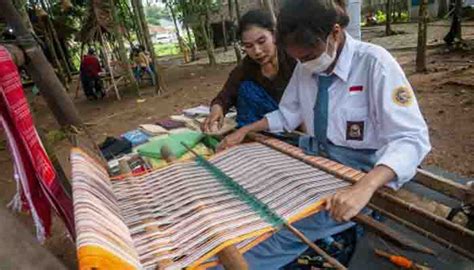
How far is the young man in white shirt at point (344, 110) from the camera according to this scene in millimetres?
1254

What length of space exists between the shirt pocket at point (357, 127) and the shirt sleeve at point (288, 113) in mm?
340

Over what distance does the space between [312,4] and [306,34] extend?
112 mm

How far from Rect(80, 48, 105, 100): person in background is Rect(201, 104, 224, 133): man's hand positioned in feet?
26.8

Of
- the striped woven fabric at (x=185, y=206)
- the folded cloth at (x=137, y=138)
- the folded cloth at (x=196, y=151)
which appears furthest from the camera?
the folded cloth at (x=137, y=138)

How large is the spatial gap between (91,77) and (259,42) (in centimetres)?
866

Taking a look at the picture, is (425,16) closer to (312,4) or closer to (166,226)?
(312,4)

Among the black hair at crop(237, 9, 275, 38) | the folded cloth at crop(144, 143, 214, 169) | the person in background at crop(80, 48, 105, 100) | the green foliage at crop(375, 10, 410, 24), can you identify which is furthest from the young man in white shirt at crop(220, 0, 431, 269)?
the green foliage at crop(375, 10, 410, 24)

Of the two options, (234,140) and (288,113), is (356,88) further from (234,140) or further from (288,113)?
(234,140)

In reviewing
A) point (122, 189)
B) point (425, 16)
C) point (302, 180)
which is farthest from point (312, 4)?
point (425, 16)

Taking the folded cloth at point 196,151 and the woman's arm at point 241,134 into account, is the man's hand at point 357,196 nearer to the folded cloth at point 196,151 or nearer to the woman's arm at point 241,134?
the woman's arm at point 241,134

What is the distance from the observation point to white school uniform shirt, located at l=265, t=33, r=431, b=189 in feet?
4.23

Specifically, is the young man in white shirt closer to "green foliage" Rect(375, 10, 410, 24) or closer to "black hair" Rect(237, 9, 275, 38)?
"black hair" Rect(237, 9, 275, 38)

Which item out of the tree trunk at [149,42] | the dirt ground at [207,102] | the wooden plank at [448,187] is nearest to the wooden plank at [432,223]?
the wooden plank at [448,187]

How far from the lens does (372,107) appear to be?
1506 millimetres
